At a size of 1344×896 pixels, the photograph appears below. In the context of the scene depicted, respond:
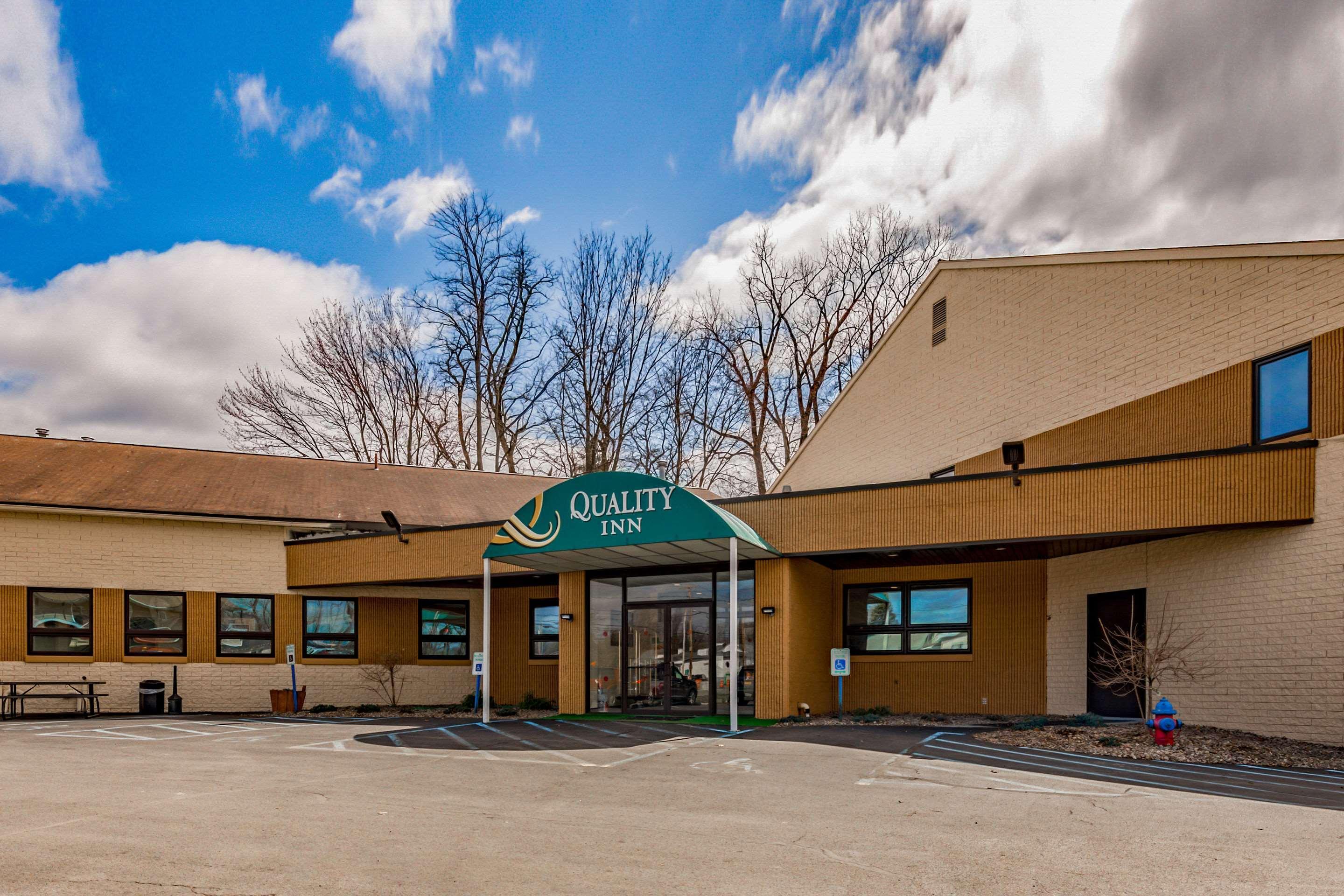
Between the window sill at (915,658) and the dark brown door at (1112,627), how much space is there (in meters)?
2.20

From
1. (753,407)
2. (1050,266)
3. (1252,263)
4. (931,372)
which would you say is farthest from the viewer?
(753,407)

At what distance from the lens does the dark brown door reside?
14867 millimetres

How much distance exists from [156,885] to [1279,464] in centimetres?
1320

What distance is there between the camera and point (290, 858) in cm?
631

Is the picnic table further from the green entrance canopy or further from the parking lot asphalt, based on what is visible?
the green entrance canopy

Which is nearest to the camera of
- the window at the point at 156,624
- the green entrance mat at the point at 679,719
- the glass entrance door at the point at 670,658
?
the green entrance mat at the point at 679,719

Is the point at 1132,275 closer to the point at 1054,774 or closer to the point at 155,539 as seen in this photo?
the point at 1054,774

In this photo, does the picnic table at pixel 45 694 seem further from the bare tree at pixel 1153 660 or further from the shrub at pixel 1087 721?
the bare tree at pixel 1153 660

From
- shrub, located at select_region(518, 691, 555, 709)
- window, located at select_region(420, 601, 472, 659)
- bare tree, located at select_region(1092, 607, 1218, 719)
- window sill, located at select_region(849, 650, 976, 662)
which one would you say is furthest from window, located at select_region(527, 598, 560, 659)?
bare tree, located at select_region(1092, 607, 1218, 719)

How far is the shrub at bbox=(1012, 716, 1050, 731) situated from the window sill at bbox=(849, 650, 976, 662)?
2.14 meters

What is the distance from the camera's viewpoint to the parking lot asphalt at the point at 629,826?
5.81m

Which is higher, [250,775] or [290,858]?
[290,858]

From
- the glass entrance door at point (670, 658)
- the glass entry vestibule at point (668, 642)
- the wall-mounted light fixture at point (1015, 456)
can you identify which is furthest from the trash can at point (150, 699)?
the wall-mounted light fixture at point (1015, 456)

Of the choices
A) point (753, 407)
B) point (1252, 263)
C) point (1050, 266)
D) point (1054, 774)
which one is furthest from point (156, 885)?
point (753, 407)
